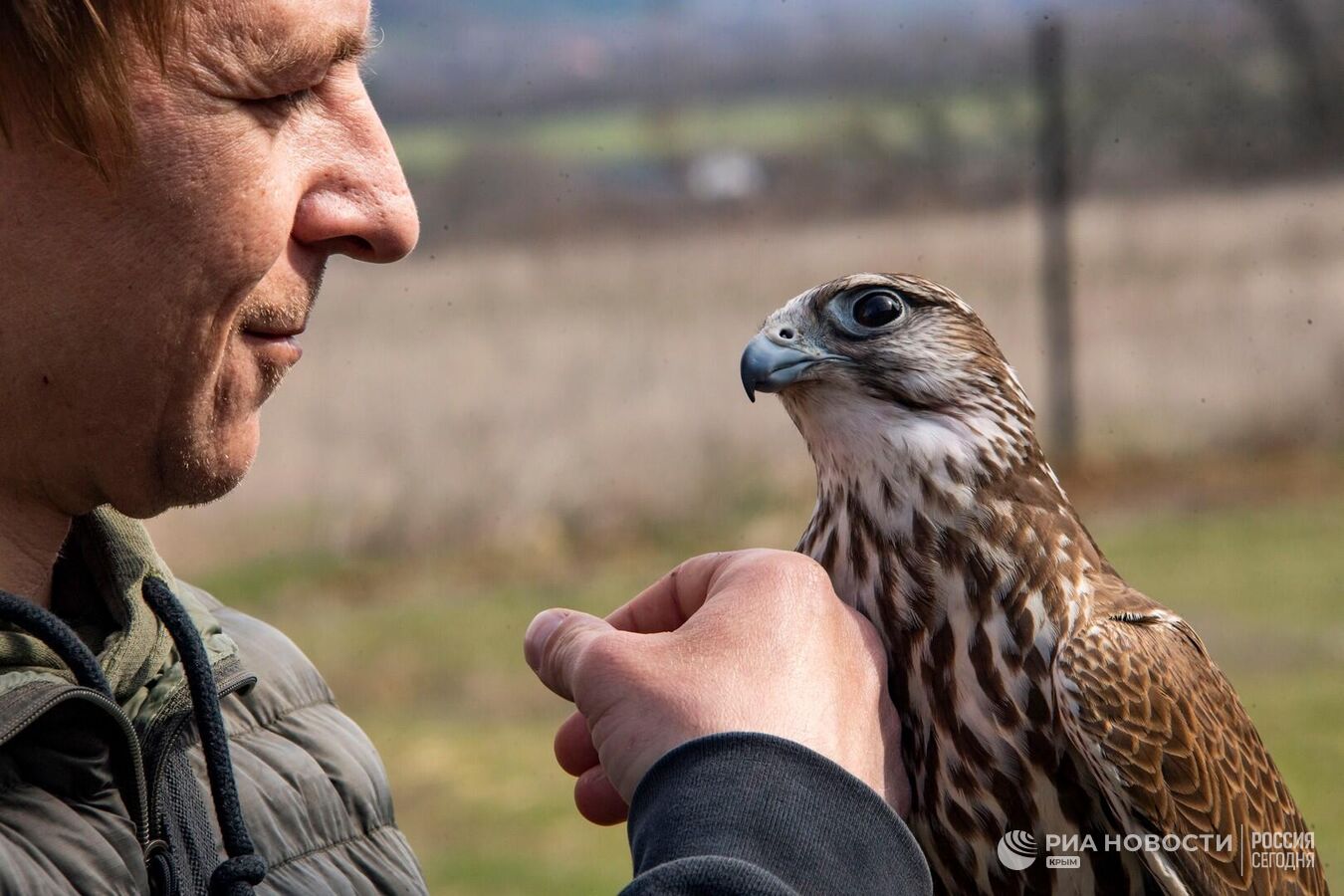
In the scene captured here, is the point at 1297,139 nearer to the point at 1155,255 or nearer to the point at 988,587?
the point at 1155,255

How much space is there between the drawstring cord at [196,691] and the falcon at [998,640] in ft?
2.90

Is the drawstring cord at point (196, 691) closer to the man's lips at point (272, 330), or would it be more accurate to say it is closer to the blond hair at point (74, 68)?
the man's lips at point (272, 330)

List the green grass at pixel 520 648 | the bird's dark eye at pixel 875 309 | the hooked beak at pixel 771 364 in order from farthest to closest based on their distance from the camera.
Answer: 1. the green grass at pixel 520 648
2. the bird's dark eye at pixel 875 309
3. the hooked beak at pixel 771 364

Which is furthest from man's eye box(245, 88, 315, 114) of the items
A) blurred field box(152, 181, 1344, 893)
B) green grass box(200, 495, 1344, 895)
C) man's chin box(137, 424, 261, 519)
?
blurred field box(152, 181, 1344, 893)

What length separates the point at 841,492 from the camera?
221cm

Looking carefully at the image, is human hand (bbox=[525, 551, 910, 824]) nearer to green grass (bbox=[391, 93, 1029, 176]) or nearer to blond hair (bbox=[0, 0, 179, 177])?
blond hair (bbox=[0, 0, 179, 177])

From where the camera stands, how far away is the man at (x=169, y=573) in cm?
122

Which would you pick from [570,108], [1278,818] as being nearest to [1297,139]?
[570,108]

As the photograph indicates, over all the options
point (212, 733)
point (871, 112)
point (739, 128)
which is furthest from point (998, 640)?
point (739, 128)

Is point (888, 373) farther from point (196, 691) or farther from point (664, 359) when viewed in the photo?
point (664, 359)

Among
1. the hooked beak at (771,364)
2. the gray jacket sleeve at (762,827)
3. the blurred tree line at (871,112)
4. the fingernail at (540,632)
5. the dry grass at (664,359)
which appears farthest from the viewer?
the blurred tree line at (871,112)

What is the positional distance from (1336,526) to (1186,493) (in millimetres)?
889

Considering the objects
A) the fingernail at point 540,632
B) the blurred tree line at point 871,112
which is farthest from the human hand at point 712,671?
the blurred tree line at point 871,112

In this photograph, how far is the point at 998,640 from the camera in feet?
6.59
